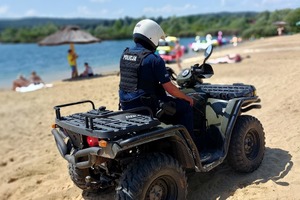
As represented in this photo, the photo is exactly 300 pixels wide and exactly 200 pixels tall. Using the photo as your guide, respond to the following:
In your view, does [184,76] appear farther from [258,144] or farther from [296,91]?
[296,91]

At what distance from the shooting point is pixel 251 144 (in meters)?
4.98

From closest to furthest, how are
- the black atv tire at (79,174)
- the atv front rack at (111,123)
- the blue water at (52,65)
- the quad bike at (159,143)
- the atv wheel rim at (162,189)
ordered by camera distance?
the atv front rack at (111,123), the quad bike at (159,143), the atv wheel rim at (162,189), the black atv tire at (79,174), the blue water at (52,65)

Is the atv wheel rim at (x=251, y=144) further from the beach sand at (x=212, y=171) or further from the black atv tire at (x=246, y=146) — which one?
the beach sand at (x=212, y=171)

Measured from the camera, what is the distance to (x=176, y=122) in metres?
4.26

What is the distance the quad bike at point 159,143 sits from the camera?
3508mm

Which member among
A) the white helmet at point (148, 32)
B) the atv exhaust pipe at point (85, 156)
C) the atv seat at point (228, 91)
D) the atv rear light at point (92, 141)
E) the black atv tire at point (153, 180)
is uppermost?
the white helmet at point (148, 32)

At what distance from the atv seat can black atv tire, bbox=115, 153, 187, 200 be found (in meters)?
1.43

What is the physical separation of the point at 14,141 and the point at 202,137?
4.57 meters

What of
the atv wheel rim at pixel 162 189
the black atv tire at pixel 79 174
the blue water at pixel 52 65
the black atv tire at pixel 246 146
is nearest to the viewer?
the atv wheel rim at pixel 162 189

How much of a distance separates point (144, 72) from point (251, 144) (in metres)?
1.93

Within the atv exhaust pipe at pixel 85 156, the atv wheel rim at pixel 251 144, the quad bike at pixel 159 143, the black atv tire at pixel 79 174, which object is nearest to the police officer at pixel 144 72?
the quad bike at pixel 159 143

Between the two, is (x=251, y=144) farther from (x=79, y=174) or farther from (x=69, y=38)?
(x=69, y=38)

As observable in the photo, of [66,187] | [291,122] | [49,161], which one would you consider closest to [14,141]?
[49,161]

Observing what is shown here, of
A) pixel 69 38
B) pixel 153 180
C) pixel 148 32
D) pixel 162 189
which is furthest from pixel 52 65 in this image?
pixel 153 180
